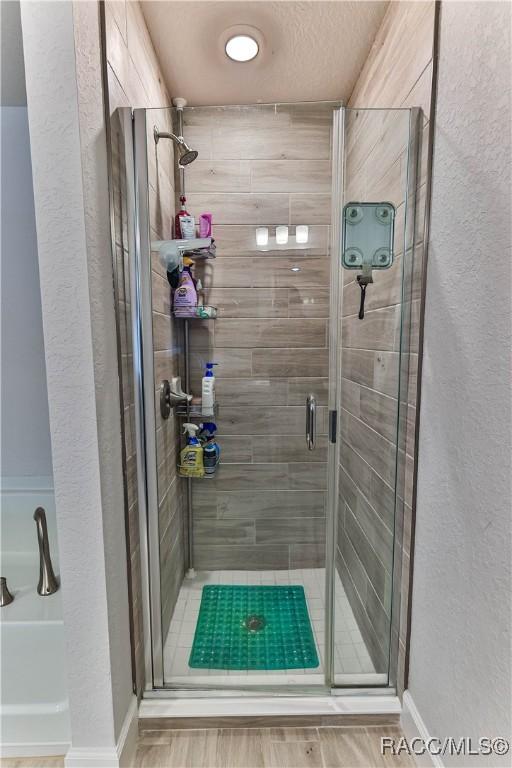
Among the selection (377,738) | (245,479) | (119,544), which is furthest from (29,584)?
(377,738)

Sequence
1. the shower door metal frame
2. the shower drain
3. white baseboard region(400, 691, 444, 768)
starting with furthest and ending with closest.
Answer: the shower drain → the shower door metal frame → white baseboard region(400, 691, 444, 768)

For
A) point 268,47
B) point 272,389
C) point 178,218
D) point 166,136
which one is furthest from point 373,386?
point 268,47

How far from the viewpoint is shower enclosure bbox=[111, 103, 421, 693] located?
1.17m

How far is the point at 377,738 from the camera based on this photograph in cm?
116

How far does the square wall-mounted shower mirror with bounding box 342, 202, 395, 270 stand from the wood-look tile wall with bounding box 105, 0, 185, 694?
65 centimetres

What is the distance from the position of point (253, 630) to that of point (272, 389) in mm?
1003

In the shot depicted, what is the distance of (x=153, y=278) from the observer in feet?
3.99

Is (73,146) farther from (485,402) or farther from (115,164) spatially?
(485,402)

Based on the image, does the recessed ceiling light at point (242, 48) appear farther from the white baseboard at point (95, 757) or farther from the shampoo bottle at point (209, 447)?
the white baseboard at point (95, 757)

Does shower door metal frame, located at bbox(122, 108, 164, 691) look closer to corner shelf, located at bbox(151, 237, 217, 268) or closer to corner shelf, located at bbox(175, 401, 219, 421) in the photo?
corner shelf, located at bbox(151, 237, 217, 268)

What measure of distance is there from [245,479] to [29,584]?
40.2 inches

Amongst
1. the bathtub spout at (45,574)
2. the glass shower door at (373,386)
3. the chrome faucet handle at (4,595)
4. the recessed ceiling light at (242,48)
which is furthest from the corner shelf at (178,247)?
the chrome faucet handle at (4,595)

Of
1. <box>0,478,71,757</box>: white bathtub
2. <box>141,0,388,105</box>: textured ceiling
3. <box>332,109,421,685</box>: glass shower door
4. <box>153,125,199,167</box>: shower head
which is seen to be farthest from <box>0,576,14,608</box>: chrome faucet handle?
<box>141,0,388,105</box>: textured ceiling

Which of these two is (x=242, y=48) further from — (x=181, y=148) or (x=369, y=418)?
(x=369, y=418)
